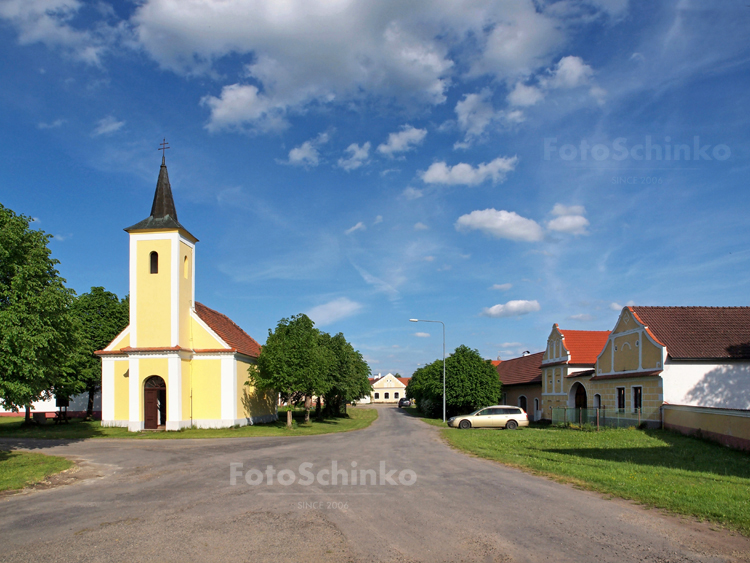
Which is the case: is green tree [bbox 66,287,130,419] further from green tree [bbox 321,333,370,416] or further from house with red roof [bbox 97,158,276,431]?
green tree [bbox 321,333,370,416]

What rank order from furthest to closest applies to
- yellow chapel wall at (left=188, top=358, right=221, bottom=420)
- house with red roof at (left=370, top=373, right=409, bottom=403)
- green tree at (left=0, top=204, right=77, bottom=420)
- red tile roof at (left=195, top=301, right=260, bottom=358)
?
1. house with red roof at (left=370, top=373, right=409, bottom=403)
2. red tile roof at (left=195, top=301, right=260, bottom=358)
3. yellow chapel wall at (left=188, top=358, right=221, bottom=420)
4. green tree at (left=0, top=204, right=77, bottom=420)

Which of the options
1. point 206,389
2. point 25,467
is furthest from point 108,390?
point 25,467

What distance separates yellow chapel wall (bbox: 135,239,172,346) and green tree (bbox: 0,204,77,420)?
983cm

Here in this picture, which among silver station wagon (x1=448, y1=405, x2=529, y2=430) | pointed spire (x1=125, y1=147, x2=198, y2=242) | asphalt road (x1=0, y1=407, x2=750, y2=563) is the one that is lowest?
silver station wagon (x1=448, y1=405, x2=529, y2=430)

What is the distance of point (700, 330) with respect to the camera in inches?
1061

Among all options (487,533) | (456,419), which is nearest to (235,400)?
(456,419)

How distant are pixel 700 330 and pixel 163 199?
1197 inches

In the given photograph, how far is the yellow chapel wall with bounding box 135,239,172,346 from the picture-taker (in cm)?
2881

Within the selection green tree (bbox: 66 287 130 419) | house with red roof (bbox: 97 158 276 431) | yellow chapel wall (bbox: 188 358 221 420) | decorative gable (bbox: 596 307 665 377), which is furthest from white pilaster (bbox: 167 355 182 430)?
decorative gable (bbox: 596 307 665 377)

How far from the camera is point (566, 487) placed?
36.2 ft

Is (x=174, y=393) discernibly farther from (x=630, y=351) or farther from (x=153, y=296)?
(x=630, y=351)

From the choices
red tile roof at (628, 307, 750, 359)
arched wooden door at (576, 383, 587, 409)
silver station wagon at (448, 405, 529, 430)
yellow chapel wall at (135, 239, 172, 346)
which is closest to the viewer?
red tile roof at (628, 307, 750, 359)

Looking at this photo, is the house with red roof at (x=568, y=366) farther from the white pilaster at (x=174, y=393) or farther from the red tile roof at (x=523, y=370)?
the white pilaster at (x=174, y=393)

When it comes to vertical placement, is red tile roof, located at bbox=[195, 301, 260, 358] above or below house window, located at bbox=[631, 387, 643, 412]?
above
